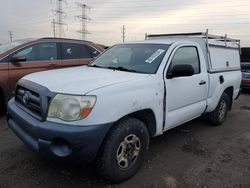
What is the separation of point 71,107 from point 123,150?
84cm

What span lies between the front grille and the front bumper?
17 cm

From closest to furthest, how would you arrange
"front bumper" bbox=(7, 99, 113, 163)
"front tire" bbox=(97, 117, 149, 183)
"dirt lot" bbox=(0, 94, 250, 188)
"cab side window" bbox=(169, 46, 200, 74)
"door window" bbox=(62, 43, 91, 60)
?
1. "front bumper" bbox=(7, 99, 113, 163)
2. "front tire" bbox=(97, 117, 149, 183)
3. "dirt lot" bbox=(0, 94, 250, 188)
4. "cab side window" bbox=(169, 46, 200, 74)
5. "door window" bbox=(62, 43, 91, 60)

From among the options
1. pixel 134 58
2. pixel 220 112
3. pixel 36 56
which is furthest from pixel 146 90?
pixel 36 56

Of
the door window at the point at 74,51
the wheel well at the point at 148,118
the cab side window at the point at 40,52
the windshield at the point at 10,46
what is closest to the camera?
the wheel well at the point at 148,118

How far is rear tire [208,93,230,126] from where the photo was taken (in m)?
5.47

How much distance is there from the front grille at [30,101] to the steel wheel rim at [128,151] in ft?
3.23

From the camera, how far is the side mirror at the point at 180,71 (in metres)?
3.69

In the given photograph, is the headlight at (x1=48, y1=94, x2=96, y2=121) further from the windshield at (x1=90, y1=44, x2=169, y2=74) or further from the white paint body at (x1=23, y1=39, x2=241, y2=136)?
the windshield at (x1=90, y1=44, x2=169, y2=74)

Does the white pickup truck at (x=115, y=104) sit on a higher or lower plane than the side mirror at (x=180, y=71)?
lower

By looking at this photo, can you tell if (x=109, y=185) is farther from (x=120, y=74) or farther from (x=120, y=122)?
(x=120, y=74)

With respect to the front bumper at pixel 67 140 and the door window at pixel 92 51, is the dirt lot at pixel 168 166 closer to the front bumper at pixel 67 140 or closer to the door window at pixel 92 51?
the front bumper at pixel 67 140

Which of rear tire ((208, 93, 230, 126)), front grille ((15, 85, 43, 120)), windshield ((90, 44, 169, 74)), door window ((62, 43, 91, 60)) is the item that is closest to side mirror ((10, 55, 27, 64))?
door window ((62, 43, 91, 60))

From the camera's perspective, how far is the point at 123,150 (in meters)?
3.16

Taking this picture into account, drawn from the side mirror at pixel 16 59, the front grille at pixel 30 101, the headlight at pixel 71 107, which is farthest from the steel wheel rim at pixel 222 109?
the side mirror at pixel 16 59
